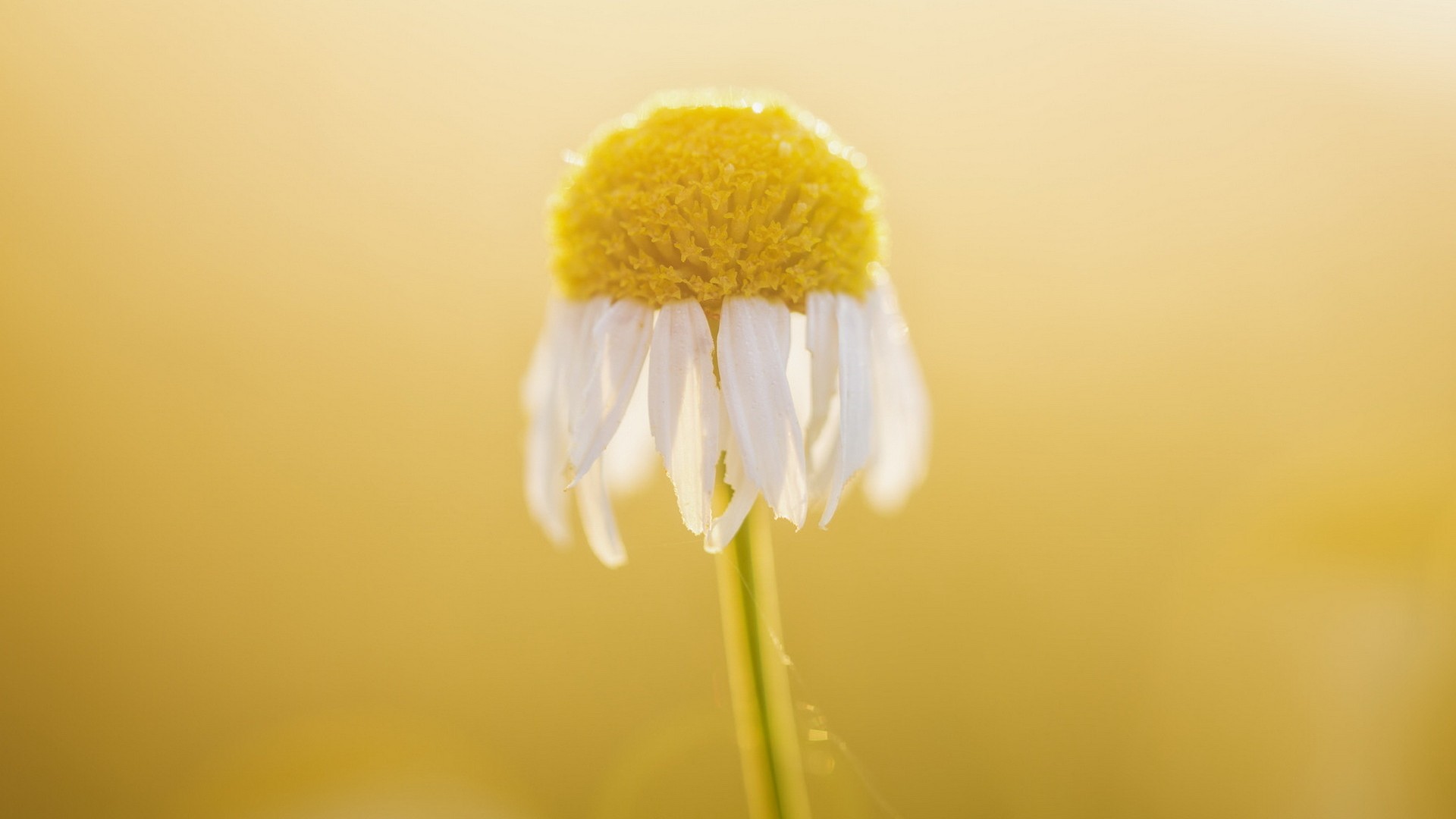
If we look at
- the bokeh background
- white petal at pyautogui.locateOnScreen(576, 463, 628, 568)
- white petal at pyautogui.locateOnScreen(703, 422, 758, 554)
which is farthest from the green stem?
the bokeh background

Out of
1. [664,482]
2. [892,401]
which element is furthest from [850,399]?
[664,482]

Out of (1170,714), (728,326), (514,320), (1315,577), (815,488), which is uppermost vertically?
(514,320)

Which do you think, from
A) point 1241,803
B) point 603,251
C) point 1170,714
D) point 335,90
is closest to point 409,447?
point 335,90

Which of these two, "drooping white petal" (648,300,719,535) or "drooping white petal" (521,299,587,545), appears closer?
"drooping white petal" (648,300,719,535)

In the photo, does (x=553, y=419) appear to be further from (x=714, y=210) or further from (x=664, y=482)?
(x=664, y=482)

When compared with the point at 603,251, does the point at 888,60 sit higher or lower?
higher

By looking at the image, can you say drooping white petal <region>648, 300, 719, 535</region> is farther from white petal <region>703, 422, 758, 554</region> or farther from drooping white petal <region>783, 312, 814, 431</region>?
drooping white petal <region>783, 312, 814, 431</region>

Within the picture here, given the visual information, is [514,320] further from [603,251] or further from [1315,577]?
[1315,577]
